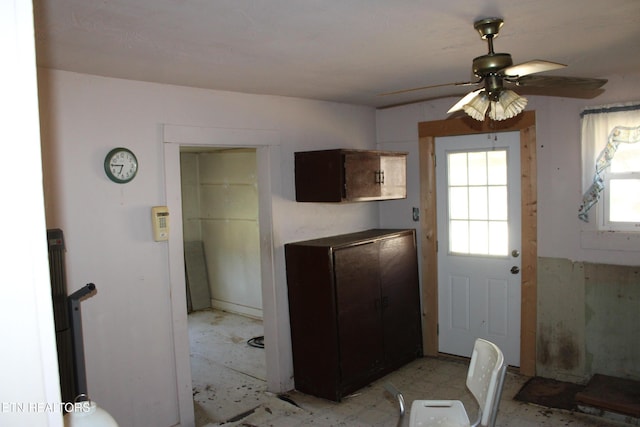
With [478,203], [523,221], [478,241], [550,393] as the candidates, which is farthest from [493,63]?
[550,393]

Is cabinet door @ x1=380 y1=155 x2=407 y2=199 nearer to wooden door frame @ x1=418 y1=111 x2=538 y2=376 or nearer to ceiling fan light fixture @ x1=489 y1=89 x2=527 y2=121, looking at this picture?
wooden door frame @ x1=418 y1=111 x2=538 y2=376

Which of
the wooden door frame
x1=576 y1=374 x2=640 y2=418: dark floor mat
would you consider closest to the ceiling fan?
the wooden door frame

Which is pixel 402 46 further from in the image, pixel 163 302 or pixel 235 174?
pixel 235 174

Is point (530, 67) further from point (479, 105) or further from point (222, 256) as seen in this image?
point (222, 256)

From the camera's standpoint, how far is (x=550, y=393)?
3834mm

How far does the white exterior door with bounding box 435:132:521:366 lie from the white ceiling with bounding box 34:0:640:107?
1.09 m

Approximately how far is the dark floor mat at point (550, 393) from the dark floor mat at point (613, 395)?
0.48 feet

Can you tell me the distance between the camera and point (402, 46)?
264 cm

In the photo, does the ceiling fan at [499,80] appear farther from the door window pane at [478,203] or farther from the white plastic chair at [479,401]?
the door window pane at [478,203]

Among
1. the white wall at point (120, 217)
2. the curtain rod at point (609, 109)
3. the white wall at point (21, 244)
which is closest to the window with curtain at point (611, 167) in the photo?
the curtain rod at point (609, 109)

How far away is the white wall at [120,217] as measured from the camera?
2.89m

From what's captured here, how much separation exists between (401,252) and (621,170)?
1892 millimetres

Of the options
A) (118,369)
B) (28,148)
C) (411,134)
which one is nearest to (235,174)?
(411,134)

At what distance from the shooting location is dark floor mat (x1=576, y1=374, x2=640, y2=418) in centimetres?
332
